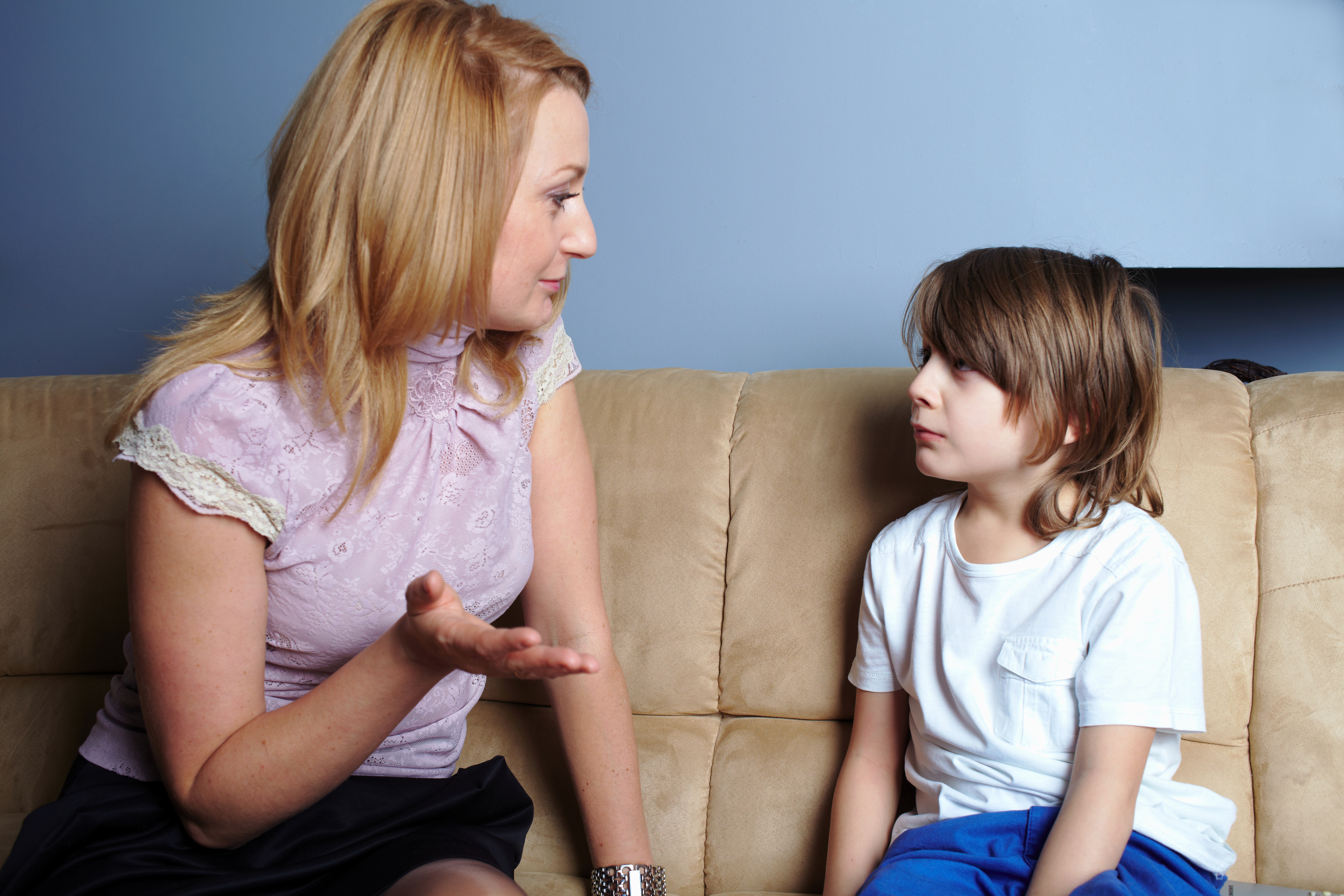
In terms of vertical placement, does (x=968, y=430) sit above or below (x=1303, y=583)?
above

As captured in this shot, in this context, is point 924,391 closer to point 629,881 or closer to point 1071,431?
point 1071,431

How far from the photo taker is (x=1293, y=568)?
110cm

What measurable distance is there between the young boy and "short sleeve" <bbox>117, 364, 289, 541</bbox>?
0.66m

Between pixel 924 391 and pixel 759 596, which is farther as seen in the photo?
pixel 759 596

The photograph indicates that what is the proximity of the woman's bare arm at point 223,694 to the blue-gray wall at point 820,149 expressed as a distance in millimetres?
1127

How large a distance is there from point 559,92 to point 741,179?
0.92 meters

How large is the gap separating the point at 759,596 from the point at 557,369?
445mm

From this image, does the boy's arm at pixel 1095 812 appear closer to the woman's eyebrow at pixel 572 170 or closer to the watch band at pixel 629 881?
the watch band at pixel 629 881

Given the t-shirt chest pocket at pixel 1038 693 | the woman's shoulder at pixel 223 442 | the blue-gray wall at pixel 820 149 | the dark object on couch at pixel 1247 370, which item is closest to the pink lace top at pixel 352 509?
the woman's shoulder at pixel 223 442

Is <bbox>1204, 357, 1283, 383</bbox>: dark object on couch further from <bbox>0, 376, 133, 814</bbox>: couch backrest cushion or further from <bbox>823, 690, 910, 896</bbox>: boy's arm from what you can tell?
<bbox>0, 376, 133, 814</bbox>: couch backrest cushion

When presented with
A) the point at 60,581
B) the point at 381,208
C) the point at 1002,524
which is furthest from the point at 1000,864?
the point at 60,581

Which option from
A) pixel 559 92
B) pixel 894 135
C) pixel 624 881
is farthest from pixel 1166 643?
pixel 894 135

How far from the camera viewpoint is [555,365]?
1092 mm

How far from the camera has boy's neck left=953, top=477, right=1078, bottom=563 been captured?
1.02m
